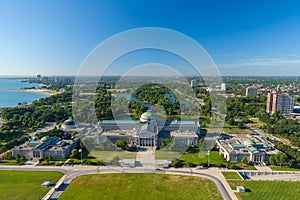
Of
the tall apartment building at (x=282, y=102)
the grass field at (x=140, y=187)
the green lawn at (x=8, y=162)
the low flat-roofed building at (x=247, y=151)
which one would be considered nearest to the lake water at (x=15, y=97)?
the green lawn at (x=8, y=162)

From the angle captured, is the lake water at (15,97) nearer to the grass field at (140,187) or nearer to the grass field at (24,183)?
the grass field at (24,183)

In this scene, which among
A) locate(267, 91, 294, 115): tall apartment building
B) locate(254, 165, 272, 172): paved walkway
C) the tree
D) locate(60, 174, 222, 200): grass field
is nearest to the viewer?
locate(60, 174, 222, 200): grass field

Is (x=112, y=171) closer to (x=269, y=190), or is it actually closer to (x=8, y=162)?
(x=8, y=162)

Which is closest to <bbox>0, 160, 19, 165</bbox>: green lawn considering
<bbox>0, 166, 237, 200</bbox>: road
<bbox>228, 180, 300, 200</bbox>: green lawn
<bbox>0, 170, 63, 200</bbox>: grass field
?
<bbox>0, 166, 237, 200</bbox>: road

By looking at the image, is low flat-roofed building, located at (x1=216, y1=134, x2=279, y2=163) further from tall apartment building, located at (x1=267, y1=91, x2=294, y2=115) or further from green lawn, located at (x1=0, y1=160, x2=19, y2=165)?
tall apartment building, located at (x1=267, y1=91, x2=294, y2=115)

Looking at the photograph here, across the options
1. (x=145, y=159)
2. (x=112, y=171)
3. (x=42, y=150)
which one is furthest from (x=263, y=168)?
(x=42, y=150)
